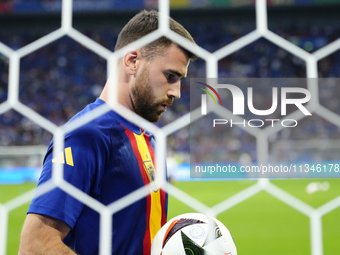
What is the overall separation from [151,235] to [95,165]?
29cm

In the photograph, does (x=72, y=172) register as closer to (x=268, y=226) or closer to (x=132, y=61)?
(x=132, y=61)

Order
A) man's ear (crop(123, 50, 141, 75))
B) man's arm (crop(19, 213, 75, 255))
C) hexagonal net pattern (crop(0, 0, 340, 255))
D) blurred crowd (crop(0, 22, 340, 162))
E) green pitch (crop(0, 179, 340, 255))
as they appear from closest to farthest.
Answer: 1. hexagonal net pattern (crop(0, 0, 340, 255))
2. man's arm (crop(19, 213, 75, 255))
3. man's ear (crop(123, 50, 141, 75))
4. green pitch (crop(0, 179, 340, 255))
5. blurred crowd (crop(0, 22, 340, 162))

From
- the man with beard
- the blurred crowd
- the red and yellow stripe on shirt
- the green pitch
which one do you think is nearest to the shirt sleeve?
the man with beard

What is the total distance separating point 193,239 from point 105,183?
27 cm

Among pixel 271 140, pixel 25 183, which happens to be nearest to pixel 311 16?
pixel 271 140

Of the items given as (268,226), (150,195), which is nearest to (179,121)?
(150,195)

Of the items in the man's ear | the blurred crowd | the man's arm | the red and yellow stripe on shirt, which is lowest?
the man's arm

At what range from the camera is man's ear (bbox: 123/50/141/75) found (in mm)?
917

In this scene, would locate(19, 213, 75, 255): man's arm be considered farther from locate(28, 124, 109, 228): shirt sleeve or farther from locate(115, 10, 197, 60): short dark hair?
locate(115, 10, 197, 60): short dark hair

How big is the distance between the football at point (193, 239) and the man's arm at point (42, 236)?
0.24m

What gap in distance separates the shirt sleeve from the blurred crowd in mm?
6566

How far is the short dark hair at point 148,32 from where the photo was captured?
93 centimetres

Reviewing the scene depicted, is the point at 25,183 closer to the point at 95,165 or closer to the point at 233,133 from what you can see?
the point at 233,133

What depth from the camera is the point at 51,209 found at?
81cm
